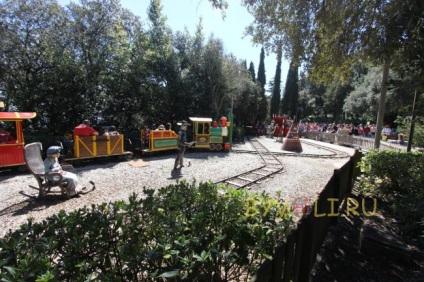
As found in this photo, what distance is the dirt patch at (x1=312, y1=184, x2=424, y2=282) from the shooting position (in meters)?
3.21

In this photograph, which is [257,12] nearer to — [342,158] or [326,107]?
[342,158]

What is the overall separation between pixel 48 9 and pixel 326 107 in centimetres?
5216

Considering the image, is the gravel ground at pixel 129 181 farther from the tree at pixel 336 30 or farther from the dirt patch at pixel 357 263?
the tree at pixel 336 30

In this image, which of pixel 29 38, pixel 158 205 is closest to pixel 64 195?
pixel 158 205

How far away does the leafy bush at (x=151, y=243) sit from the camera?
1.38 m

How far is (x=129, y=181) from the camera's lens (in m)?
7.82

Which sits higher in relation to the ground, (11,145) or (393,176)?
(11,145)

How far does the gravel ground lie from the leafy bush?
1.45 metres

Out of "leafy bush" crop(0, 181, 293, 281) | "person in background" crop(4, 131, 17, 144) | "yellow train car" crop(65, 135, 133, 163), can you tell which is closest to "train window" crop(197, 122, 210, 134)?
"yellow train car" crop(65, 135, 133, 163)

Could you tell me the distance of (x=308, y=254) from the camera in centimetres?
253

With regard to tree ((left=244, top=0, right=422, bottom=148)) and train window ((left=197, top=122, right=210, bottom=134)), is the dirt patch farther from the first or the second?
train window ((left=197, top=122, right=210, bottom=134))

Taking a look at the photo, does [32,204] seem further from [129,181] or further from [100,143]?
[100,143]

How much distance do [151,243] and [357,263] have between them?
3.27 metres

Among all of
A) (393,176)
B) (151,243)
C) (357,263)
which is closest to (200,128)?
(393,176)
